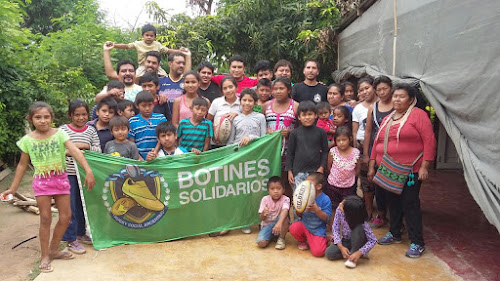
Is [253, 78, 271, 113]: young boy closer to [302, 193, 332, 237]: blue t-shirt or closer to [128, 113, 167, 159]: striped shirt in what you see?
[128, 113, 167, 159]: striped shirt

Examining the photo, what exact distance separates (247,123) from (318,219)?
133cm

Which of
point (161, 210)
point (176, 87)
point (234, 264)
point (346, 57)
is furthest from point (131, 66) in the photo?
point (346, 57)

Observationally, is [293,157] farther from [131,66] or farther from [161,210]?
[131,66]

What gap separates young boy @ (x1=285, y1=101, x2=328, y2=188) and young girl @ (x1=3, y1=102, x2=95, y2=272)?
2073 mm

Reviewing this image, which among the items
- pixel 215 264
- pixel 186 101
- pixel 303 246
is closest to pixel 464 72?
pixel 303 246

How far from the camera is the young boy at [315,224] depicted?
4.07m

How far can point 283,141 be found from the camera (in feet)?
15.9

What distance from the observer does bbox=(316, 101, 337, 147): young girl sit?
483 cm

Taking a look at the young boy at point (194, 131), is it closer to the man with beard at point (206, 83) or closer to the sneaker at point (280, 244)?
the man with beard at point (206, 83)

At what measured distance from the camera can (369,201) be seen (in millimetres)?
5027

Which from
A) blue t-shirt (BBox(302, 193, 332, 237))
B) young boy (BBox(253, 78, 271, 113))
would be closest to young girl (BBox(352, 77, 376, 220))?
blue t-shirt (BBox(302, 193, 332, 237))

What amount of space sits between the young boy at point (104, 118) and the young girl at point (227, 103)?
1105mm

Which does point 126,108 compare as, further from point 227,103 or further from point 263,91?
point 263,91

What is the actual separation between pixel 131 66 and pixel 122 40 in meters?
6.96
